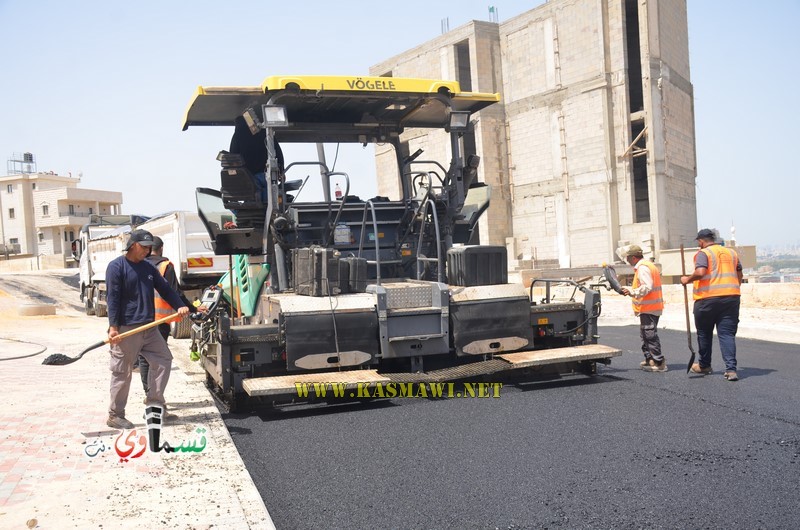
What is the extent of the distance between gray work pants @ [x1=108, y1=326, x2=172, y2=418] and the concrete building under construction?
2104cm

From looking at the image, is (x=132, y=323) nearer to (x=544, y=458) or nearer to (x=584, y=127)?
(x=544, y=458)

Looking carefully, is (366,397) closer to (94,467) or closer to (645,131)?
(94,467)

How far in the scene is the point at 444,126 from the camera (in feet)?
24.8

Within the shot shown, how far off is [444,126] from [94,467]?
4.65m

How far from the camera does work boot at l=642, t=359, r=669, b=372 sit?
760 cm

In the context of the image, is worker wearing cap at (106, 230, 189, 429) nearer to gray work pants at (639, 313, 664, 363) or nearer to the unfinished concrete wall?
gray work pants at (639, 313, 664, 363)


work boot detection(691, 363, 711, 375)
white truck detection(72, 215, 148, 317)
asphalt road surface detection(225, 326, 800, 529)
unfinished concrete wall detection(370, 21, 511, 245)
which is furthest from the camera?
unfinished concrete wall detection(370, 21, 511, 245)

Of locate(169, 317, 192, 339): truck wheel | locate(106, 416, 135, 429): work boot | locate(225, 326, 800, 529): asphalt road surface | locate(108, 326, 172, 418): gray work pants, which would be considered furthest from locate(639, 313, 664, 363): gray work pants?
locate(169, 317, 192, 339): truck wheel

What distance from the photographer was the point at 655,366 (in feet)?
25.1

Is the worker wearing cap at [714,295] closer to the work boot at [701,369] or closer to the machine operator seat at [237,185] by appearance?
the work boot at [701,369]

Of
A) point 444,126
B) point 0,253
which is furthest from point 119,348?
point 0,253

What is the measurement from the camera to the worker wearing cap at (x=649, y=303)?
7621mm

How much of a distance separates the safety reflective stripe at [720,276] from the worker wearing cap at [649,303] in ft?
1.52

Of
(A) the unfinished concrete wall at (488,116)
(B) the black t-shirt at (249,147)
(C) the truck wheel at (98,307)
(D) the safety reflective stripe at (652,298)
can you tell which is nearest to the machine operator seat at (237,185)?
(B) the black t-shirt at (249,147)
